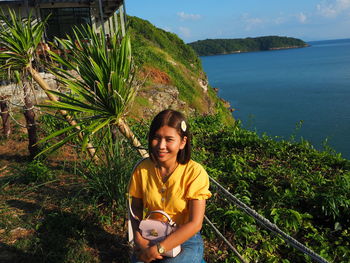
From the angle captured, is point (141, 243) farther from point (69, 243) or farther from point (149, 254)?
point (69, 243)

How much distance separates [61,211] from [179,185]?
2090 mm

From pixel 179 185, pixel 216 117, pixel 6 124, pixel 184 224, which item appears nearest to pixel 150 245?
pixel 184 224

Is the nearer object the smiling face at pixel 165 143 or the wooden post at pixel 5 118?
the smiling face at pixel 165 143

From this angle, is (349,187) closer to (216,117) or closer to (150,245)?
(150,245)

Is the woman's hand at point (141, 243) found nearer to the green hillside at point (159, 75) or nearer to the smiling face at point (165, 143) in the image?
the smiling face at point (165, 143)

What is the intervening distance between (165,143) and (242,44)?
183m

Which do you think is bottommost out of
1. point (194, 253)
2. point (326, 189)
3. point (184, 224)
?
point (326, 189)

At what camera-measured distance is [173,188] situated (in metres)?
1.95

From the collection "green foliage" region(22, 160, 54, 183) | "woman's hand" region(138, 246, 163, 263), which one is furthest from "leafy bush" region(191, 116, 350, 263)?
"green foliage" region(22, 160, 54, 183)

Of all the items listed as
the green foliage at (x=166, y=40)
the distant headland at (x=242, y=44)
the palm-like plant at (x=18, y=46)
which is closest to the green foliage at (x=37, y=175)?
the palm-like plant at (x=18, y=46)

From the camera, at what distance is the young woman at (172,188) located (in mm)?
1855

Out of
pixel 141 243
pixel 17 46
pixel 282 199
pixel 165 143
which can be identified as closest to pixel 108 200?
pixel 141 243

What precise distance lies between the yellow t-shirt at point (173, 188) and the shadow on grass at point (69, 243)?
47.6 inches

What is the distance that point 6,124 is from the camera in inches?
248
